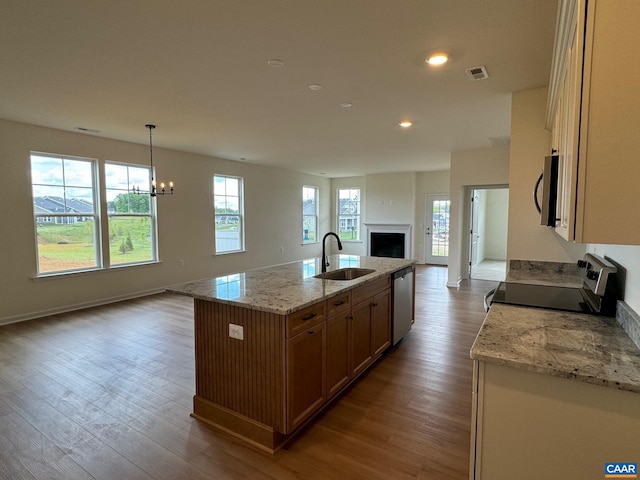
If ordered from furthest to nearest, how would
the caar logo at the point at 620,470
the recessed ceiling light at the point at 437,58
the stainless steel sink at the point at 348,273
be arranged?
the stainless steel sink at the point at 348,273 < the recessed ceiling light at the point at 437,58 < the caar logo at the point at 620,470

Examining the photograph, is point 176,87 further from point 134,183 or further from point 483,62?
point 134,183

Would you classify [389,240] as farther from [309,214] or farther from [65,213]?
[65,213]

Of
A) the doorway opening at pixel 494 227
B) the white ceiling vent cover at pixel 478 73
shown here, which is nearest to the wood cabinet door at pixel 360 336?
the white ceiling vent cover at pixel 478 73

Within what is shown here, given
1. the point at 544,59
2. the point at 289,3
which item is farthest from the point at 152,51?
the point at 544,59

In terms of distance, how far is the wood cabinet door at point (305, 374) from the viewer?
2012mm

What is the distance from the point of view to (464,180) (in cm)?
613

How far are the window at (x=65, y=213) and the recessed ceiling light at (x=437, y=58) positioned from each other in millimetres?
5166

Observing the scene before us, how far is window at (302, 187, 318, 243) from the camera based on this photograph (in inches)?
390

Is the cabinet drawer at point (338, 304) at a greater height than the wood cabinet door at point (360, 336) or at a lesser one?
greater

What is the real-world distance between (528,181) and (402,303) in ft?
5.63

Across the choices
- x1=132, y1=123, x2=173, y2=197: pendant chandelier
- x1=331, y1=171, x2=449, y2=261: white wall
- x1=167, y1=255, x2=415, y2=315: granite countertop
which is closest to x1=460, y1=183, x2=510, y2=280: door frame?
x1=331, y1=171, x2=449, y2=261: white wall

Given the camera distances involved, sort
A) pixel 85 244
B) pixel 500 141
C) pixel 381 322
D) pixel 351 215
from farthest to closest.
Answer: pixel 351 215
pixel 500 141
pixel 85 244
pixel 381 322

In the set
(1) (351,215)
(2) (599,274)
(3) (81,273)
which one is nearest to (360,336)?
(2) (599,274)

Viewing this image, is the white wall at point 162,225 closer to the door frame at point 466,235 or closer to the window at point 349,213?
the window at point 349,213
